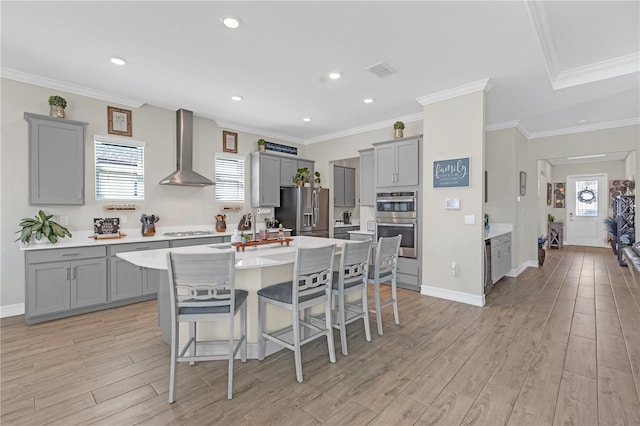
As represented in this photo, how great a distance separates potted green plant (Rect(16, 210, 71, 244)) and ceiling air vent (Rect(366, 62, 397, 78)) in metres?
4.16

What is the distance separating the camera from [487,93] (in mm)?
4250

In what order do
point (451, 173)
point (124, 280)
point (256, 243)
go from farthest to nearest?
point (451, 173) < point (124, 280) < point (256, 243)

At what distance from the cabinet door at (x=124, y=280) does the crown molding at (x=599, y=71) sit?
6037 millimetres

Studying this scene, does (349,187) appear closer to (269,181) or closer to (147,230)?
(269,181)

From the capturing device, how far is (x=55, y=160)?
3850mm

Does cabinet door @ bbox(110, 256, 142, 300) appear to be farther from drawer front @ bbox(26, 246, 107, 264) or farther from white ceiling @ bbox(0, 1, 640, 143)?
white ceiling @ bbox(0, 1, 640, 143)

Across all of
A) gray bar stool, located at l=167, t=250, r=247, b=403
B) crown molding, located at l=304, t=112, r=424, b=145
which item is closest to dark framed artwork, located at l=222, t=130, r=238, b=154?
crown molding, located at l=304, t=112, r=424, b=145

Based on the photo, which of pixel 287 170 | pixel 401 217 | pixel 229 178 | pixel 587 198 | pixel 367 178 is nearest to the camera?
pixel 401 217

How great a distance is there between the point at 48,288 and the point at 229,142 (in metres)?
3.46

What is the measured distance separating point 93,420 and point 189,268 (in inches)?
41.4

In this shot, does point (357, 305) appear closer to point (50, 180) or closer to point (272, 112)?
point (272, 112)

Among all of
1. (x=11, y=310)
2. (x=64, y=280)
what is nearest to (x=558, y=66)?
(x=64, y=280)

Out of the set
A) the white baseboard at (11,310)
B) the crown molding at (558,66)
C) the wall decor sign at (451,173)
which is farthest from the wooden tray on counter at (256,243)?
the crown molding at (558,66)

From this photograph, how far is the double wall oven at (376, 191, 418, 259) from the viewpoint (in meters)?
4.74
